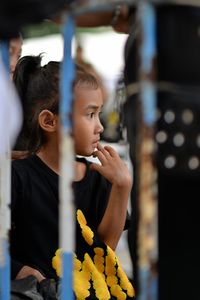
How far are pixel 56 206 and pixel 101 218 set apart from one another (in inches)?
8.3

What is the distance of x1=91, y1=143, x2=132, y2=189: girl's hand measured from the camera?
214 centimetres

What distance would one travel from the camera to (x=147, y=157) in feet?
4.45

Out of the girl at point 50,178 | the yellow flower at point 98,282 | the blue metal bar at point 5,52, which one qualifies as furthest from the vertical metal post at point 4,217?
the yellow flower at point 98,282

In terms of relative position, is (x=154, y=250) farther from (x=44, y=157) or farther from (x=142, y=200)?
(x=44, y=157)

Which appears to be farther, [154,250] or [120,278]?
[120,278]

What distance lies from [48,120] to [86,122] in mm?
163

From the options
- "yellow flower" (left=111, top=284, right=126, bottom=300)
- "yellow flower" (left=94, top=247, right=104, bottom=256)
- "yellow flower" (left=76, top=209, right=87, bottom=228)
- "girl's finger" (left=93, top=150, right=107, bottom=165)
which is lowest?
"yellow flower" (left=111, top=284, right=126, bottom=300)

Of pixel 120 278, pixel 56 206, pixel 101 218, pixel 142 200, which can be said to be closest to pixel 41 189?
pixel 56 206

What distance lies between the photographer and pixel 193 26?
1.46 m

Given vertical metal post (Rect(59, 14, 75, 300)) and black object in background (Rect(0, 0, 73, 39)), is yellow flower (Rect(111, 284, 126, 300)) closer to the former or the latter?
vertical metal post (Rect(59, 14, 75, 300))

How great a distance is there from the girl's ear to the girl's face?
4.4 inches

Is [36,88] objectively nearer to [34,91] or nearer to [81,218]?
[34,91]

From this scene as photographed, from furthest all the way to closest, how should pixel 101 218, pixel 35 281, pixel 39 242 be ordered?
pixel 101 218, pixel 39 242, pixel 35 281

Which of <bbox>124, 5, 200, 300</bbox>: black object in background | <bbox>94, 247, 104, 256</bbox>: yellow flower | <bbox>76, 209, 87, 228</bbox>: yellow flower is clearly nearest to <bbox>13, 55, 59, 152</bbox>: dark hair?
<bbox>76, 209, 87, 228</bbox>: yellow flower
